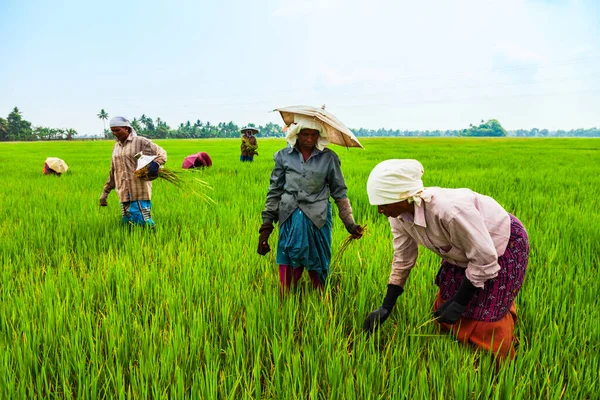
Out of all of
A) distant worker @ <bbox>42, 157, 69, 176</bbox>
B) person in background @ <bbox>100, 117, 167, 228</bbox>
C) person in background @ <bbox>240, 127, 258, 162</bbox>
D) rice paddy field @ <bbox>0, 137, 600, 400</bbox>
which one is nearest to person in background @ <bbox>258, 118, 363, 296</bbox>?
rice paddy field @ <bbox>0, 137, 600, 400</bbox>

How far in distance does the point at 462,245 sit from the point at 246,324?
106 cm

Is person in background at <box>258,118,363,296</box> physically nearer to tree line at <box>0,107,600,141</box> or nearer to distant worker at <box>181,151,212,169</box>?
distant worker at <box>181,151,212,169</box>

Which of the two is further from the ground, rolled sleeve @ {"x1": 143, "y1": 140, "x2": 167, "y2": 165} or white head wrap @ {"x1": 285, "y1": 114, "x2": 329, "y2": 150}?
white head wrap @ {"x1": 285, "y1": 114, "x2": 329, "y2": 150}

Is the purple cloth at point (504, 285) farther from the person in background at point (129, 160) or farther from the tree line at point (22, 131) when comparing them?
the tree line at point (22, 131)

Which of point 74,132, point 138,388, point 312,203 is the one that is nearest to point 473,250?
point 312,203

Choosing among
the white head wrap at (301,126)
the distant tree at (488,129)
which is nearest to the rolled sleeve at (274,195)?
the white head wrap at (301,126)

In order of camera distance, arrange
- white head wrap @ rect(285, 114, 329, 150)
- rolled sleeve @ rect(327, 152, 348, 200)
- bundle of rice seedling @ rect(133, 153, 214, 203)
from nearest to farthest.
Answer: white head wrap @ rect(285, 114, 329, 150), rolled sleeve @ rect(327, 152, 348, 200), bundle of rice seedling @ rect(133, 153, 214, 203)

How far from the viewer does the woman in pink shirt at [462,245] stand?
1.40 metres

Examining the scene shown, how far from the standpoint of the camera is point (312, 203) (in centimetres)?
209

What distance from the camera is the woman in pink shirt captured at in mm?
1404

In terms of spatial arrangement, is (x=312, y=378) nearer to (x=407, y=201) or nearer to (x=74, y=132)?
(x=407, y=201)

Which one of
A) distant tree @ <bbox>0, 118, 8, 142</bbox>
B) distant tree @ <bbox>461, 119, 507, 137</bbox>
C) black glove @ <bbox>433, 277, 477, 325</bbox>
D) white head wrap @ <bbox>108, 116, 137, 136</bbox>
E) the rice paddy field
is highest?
distant tree @ <bbox>461, 119, 507, 137</bbox>

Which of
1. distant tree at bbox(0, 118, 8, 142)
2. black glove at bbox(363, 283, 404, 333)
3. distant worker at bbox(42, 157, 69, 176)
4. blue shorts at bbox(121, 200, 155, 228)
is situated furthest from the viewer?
distant tree at bbox(0, 118, 8, 142)

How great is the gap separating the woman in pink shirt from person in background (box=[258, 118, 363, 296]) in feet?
1.66
